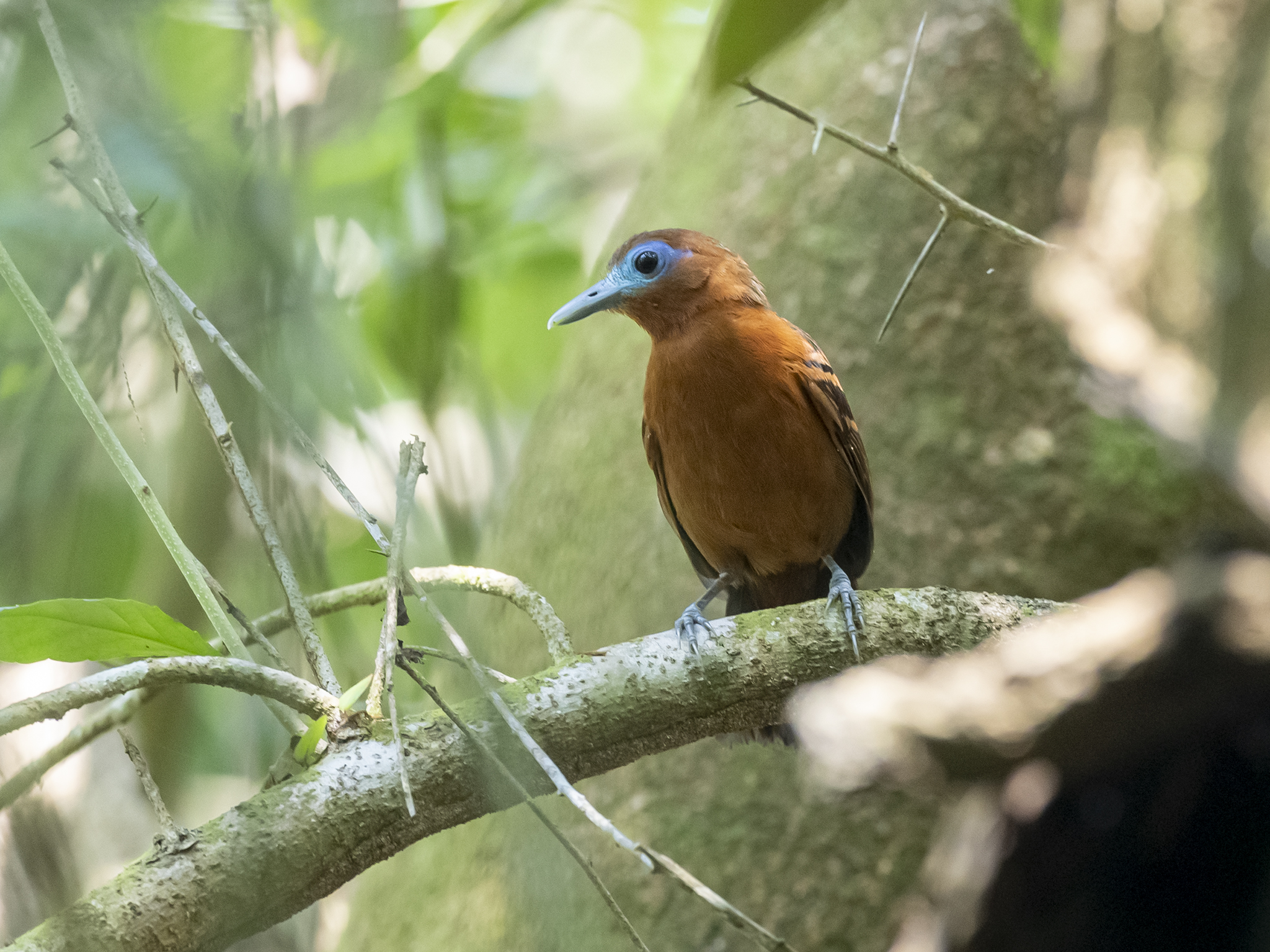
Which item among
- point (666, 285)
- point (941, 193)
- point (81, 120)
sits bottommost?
point (666, 285)

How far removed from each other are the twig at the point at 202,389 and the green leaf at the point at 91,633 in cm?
18

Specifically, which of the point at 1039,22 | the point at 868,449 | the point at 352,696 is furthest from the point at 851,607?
the point at 868,449

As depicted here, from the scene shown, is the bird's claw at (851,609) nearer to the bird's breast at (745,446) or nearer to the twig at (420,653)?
the bird's breast at (745,446)

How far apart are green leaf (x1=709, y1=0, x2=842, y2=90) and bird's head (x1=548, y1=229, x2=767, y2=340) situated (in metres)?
Answer: 1.65

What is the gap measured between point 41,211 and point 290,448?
69 centimetres

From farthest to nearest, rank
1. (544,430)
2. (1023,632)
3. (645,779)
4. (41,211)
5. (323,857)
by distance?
(544,430)
(645,779)
(1023,632)
(41,211)
(323,857)

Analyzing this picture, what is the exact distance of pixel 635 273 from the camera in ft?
8.90

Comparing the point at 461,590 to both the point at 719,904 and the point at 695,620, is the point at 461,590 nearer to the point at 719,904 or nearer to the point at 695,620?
the point at 695,620

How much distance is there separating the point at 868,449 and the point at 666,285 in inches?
44.0

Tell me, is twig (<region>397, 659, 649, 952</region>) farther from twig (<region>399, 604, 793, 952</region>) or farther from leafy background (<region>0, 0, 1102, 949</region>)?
leafy background (<region>0, 0, 1102, 949</region>)

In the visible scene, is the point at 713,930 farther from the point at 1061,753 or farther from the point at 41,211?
the point at 41,211

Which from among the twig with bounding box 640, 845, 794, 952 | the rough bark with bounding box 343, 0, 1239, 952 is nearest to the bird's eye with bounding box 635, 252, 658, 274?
the rough bark with bounding box 343, 0, 1239, 952

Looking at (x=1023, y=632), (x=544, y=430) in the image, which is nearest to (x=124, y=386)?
(x=1023, y=632)

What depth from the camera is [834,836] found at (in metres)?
3.02
